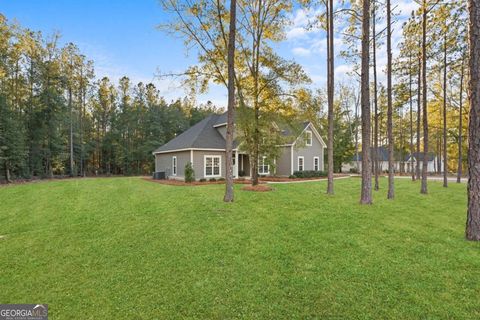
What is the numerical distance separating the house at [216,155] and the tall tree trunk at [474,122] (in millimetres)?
10398

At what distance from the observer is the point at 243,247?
495 cm

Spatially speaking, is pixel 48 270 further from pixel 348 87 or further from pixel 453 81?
pixel 348 87

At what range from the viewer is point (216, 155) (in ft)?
62.4

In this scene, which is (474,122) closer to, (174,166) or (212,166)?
(212,166)

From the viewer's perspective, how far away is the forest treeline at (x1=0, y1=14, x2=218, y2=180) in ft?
67.3

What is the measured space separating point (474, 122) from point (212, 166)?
50.7 feet

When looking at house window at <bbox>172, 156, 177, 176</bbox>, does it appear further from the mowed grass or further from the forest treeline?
the mowed grass

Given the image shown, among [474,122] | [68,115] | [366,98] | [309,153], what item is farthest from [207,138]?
[68,115]

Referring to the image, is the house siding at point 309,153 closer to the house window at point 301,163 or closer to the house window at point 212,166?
the house window at point 301,163

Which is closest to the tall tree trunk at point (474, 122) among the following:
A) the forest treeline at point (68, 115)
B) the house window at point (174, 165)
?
the house window at point (174, 165)

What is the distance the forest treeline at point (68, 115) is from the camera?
20.5 m

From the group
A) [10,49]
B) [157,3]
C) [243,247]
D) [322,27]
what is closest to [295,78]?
[322,27]

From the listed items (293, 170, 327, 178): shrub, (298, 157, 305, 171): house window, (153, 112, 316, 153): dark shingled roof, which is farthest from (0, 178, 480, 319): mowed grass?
(298, 157, 305, 171): house window

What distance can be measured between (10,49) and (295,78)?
934 inches
